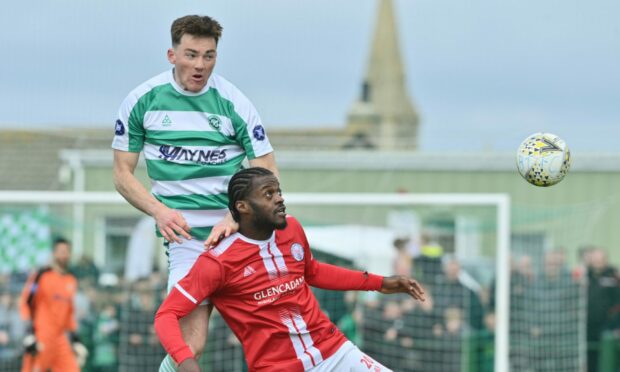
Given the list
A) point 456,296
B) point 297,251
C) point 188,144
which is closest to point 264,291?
point 297,251

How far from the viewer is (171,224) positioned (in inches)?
268

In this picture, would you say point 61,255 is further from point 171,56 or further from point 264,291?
point 264,291

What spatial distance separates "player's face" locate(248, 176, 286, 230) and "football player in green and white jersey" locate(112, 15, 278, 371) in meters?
0.20

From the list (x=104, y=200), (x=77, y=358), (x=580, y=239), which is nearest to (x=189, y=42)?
(x=104, y=200)

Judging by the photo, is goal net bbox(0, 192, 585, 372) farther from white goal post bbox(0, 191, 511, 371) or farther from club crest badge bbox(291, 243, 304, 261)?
club crest badge bbox(291, 243, 304, 261)

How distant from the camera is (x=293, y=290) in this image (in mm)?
6867

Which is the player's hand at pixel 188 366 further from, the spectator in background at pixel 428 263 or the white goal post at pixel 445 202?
the spectator in background at pixel 428 263

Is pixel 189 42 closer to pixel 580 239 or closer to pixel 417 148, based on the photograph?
pixel 580 239

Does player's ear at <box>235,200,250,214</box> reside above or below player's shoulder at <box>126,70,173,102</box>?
below

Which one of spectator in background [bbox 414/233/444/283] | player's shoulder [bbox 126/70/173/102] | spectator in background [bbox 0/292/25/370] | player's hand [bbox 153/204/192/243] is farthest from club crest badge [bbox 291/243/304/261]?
spectator in background [bbox 0/292/25/370]

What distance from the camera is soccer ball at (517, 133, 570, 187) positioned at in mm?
7934

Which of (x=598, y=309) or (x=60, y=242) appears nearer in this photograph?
(x=60, y=242)

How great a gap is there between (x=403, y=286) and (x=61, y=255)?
24.0 ft

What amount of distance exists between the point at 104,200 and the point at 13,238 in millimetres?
1540
